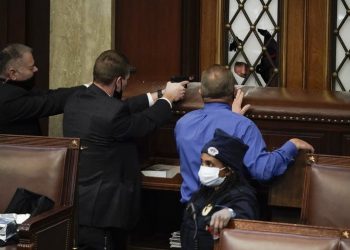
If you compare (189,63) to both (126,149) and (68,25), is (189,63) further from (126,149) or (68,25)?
(126,149)

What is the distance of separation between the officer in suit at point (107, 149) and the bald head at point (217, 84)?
41 cm

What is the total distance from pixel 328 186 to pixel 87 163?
118 cm

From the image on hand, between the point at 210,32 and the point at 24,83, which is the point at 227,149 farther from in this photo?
the point at 210,32

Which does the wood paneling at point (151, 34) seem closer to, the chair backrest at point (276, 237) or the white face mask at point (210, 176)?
the white face mask at point (210, 176)

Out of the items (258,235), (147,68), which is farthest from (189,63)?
(258,235)

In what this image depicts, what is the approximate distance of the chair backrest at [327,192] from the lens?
119 inches

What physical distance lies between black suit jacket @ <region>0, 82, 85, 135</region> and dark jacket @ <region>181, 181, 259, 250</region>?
3.58ft

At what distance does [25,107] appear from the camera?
150 inches

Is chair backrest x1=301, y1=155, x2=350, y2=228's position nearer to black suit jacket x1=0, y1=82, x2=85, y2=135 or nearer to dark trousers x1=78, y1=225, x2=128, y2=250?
dark trousers x1=78, y1=225, x2=128, y2=250

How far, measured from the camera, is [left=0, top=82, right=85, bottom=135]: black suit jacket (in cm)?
380

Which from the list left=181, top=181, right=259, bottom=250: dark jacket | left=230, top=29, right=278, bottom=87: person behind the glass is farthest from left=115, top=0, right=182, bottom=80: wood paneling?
left=181, top=181, right=259, bottom=250: dark jacket

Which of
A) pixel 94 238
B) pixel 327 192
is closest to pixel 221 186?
pixel 327 192

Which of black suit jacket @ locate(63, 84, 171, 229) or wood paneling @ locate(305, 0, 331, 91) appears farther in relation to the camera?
wood paneling @ locate(305, 0, 331, 91)

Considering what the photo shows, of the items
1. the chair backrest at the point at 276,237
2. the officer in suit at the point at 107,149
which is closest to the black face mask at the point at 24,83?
the officer in suit at the point at 107,149
